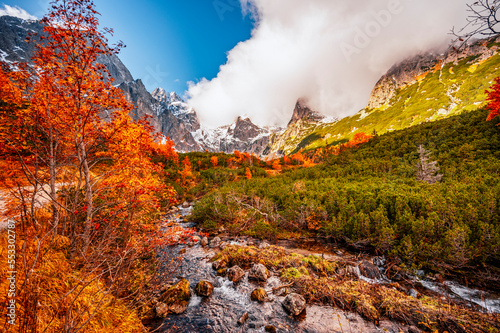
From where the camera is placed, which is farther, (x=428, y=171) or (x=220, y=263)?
(x=428, y=171)

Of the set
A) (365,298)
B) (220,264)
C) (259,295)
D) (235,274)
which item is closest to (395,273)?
(365,298)

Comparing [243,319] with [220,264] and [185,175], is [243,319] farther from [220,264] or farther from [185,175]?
[185,175]

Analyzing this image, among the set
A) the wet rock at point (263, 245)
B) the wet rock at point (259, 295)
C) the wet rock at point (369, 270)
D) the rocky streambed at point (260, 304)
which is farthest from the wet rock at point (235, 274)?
the wet rock at point (369, 270)

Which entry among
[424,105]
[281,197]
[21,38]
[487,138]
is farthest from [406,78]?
[21,38]

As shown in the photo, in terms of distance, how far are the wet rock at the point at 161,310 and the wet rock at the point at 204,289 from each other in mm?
1738

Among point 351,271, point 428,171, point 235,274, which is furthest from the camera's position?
point 428,171

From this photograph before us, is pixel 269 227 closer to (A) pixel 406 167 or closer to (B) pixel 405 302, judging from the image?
(B) pixel 405 302

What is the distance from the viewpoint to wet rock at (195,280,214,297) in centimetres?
929

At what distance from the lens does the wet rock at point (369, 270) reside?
10295 mm

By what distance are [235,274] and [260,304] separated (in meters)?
2.25

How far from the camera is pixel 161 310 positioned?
25.6ft

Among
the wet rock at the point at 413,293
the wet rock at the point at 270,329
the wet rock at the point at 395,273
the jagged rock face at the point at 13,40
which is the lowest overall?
the wet rock at the point at 413,293

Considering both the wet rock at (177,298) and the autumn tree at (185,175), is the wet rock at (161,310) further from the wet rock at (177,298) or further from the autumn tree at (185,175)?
the autumn tree at (185,175)

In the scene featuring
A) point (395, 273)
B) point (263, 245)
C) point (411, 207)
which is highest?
point (411, 207)
